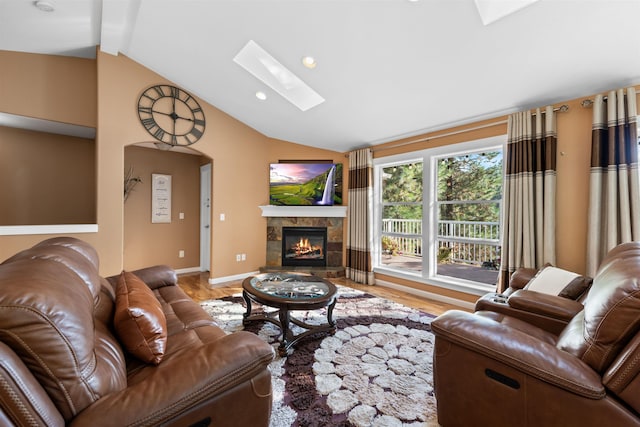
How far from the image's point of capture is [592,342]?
109 cm

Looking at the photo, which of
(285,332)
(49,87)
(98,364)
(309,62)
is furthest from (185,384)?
(49,87)

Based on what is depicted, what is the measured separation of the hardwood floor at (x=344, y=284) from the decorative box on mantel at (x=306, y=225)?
1.43 feet

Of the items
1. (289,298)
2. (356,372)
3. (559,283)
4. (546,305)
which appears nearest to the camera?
(546,305)

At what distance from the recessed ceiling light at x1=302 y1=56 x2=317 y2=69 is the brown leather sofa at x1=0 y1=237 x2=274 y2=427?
2.58 m

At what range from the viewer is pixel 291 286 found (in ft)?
8.81

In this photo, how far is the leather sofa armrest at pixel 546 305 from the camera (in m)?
1.71

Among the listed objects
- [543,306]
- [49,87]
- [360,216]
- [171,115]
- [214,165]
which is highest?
[49,87]

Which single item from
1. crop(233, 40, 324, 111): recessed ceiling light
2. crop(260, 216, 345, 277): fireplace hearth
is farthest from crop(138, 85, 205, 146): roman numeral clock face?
crop(260, 216, 345, 277): fireplace hearth

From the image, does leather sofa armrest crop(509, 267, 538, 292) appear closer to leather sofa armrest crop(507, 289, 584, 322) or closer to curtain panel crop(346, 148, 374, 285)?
leather sofa armrest crop(507, 289, 584, 322)

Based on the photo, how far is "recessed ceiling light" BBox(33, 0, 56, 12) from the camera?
2.55 meters

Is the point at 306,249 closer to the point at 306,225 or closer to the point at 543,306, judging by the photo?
the point at 306,225

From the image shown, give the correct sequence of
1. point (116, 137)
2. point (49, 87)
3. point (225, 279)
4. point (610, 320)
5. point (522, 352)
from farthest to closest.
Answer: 1. point (225, 279)
2. point (116, 137)
3. point (49, 87)
4. point (522, 352)
5. point (610, 320)

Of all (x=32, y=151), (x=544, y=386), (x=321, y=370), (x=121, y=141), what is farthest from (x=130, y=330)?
(x=32, y=151)

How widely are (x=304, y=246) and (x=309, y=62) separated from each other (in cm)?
300
